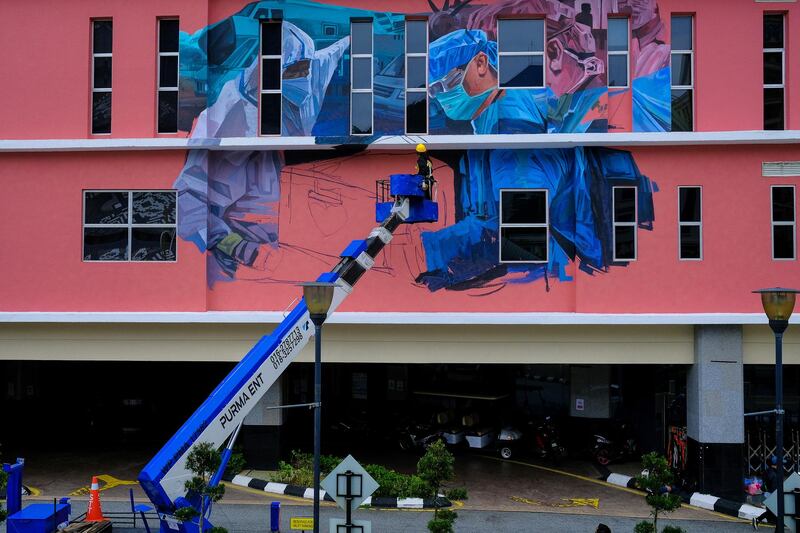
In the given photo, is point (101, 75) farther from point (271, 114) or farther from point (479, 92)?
point (479, 92)

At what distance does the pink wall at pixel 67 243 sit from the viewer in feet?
56.0

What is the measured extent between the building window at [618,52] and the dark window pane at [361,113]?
17.6ft

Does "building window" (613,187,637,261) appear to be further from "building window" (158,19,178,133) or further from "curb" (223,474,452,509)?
"building window" (158,19,178,133)

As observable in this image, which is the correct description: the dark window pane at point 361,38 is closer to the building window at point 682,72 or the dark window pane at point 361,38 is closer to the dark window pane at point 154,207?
the dark window pane at point 154,207

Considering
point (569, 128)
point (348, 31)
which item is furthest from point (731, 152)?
point (348, 31)

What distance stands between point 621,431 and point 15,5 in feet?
59.1

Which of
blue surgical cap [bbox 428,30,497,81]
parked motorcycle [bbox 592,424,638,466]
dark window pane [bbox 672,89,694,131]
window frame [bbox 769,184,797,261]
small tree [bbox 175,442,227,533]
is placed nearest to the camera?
small tree [bbox 175,442,227,533]

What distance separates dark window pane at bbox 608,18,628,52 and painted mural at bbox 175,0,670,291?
0.71ft

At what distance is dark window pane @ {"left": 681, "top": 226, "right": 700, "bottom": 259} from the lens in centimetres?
1669

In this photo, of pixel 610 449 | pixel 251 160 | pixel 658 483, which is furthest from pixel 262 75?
pixel 610 449

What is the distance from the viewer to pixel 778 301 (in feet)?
35.8

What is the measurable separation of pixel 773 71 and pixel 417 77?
25.8 feet

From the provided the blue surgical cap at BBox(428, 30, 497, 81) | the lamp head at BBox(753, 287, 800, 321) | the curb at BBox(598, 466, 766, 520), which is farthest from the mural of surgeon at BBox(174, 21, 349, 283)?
the curb at BBox(598, 466, 766, 520)

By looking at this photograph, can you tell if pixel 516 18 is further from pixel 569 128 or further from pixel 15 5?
pixel 15 5
